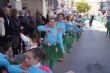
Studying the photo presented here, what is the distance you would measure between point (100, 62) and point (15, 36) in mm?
3153

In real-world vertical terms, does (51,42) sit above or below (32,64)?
below

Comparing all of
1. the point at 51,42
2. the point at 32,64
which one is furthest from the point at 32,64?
the point at 51,42

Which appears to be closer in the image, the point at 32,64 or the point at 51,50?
the point at 32,64

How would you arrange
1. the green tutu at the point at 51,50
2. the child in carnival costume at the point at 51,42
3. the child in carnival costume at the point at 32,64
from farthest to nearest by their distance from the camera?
the green tutu at the point at 51,50
the child in carnival costume at the point at 51,42
the child in carnival costume at the point at 32,64

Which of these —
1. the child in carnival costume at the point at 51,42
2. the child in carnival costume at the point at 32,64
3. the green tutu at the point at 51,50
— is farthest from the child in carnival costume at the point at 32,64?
the green tutu at the point at 51,50

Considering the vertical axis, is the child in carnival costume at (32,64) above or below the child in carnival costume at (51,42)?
above

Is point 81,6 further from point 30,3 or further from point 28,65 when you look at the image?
point 28,65

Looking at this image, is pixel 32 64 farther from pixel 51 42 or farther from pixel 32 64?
pixel 51 42

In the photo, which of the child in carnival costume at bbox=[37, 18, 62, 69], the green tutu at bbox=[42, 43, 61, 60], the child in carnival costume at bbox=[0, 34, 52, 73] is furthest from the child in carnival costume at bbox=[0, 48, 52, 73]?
the green tutu at bbox=[42, 43, 61, 60]

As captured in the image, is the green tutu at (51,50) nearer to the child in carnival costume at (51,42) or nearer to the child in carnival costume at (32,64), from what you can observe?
the child in carnival costume at (51,42)

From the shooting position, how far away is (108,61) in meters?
13.0

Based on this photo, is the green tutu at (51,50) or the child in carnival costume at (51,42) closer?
the child in carnival costume at (51,42)

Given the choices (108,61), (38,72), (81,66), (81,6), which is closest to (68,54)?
(108,61)

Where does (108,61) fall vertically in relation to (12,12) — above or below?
below
